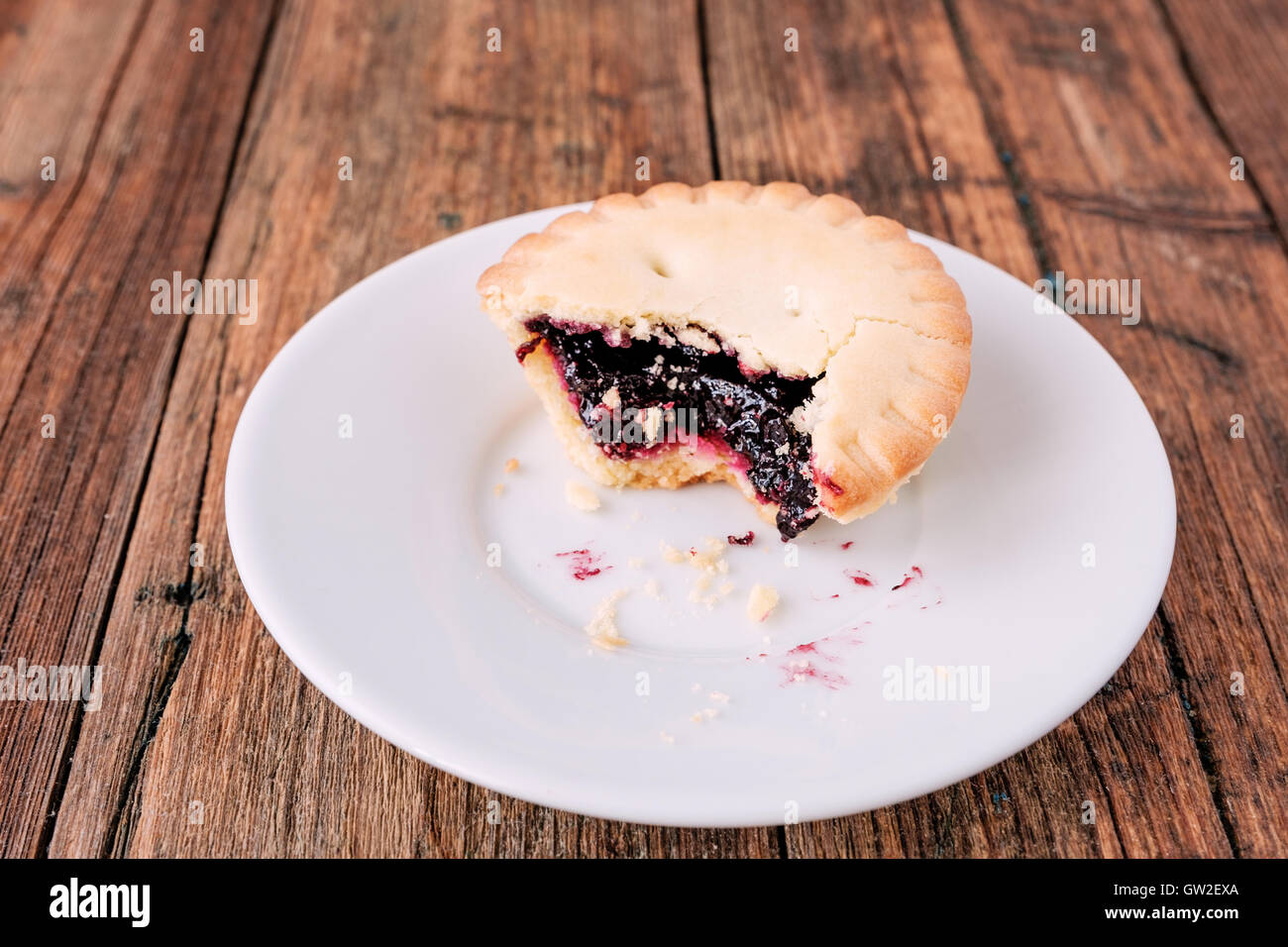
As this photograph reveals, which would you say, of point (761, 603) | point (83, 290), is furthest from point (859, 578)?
point (83, 290)

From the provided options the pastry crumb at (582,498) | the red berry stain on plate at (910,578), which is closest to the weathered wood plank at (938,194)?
the red berry stain on plate at (910,578)

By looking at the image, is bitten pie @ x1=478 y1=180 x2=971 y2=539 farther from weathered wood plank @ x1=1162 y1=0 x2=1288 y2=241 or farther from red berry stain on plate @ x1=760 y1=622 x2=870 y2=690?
weathered wood plank @ x1=1162 y1=0 x2=1288 y2=241

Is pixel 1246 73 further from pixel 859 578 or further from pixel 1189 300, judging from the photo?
pixel 859 578

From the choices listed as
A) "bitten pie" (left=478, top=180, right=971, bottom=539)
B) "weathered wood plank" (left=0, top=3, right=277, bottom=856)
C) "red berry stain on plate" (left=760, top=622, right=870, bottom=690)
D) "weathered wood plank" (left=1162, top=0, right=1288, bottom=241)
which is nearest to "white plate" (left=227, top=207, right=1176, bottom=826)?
"red berry stain on plate" (left=760, top=622, right=870, bottom=690)

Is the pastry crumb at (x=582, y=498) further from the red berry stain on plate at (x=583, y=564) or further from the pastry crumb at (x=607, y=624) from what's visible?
the pastry crumb at (x=607, y=624)

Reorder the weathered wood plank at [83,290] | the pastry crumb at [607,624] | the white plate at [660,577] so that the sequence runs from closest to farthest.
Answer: the white plate at [660,577]
the pastry crumb at [607,624]
the weathered wood plank at [83,290]
